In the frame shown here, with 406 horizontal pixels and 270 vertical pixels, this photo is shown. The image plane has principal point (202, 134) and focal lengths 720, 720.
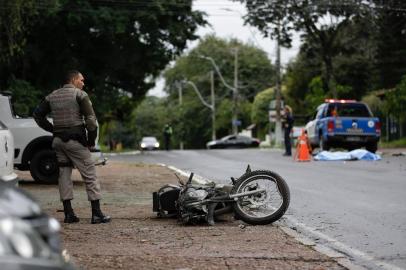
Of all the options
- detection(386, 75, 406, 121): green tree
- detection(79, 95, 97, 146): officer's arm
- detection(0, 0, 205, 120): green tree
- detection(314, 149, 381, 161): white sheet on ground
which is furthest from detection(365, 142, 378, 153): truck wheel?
detection(79, 95, 97, 146): officer's arm

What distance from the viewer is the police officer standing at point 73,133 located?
334 inches

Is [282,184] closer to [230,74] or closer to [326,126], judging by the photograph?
[326,126]

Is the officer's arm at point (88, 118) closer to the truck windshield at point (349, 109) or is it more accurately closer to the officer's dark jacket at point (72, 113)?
the officer's dark jacket at point (72, 113)

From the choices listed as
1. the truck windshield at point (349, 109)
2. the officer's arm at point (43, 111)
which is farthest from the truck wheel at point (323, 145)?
the officer's arm at point (43, 111)

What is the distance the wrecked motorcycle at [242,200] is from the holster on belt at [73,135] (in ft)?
4.44

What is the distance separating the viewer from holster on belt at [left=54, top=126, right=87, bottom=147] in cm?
848

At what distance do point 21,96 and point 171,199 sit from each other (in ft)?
74.2

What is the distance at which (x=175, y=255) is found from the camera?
6445 millimetres

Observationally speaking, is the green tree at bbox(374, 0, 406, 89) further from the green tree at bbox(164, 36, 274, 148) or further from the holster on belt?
the holster on belt

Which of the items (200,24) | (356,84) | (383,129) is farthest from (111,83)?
(356,84)

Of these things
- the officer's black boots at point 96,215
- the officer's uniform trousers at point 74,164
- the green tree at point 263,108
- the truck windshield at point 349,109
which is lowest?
the officer's black boots at point 96,215

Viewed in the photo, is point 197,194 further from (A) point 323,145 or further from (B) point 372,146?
(B) point 372,146

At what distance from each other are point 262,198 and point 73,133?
2.35 m

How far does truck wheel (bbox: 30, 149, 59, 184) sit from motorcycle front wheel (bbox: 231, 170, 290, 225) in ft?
23.5
